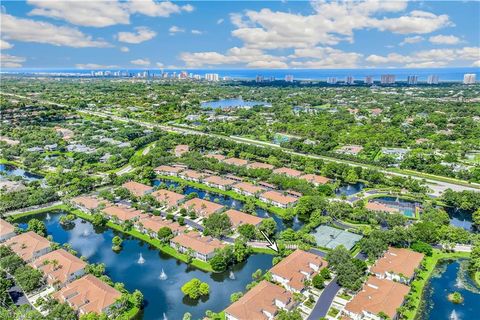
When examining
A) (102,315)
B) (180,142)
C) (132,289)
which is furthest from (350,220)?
(180,142)

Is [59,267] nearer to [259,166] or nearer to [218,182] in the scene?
[218,182]

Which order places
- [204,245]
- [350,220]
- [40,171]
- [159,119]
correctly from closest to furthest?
[204,245] → [350,220] → [40,171] → [159,119]

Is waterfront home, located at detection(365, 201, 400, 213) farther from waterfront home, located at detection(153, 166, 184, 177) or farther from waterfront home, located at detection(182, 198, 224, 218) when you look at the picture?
waterfront home, located at detection(153, 166, 184, 177)

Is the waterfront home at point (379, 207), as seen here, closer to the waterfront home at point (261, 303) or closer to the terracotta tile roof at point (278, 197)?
the terracotta tile roof at point (278, 197)

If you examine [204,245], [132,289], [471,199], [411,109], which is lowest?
[132,289]

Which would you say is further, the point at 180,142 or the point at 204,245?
the point at 180,142

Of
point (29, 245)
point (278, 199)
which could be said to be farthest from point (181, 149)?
point (29, 245)

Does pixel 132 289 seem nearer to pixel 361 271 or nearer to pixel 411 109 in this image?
pixel 361 271
